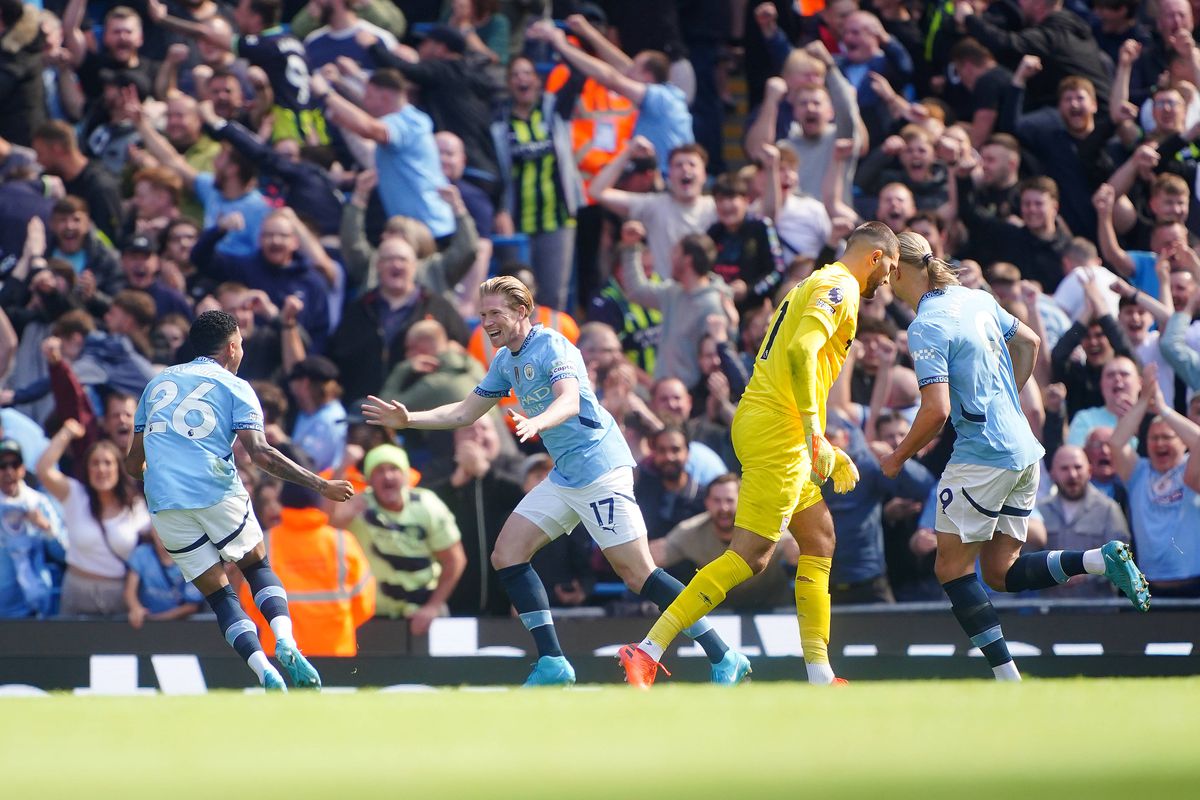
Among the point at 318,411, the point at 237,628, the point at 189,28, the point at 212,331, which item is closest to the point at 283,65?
the point at 189,28

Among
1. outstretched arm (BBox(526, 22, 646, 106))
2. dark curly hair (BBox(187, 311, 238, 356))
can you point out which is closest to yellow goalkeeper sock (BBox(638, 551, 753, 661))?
dark curly hair (BBox(187, 311, 238, 356))

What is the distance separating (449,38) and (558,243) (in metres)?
2.04

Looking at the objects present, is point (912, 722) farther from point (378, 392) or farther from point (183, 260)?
point (183, 260)

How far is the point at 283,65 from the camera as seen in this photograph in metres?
14.8

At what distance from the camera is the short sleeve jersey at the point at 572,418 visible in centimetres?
880

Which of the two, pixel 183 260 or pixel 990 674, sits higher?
pixel 183 260

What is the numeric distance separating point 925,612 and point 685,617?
131 inches

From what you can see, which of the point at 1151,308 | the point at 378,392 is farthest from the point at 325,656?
the point at 1151,308

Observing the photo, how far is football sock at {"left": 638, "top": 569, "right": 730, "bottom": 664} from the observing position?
348 inches

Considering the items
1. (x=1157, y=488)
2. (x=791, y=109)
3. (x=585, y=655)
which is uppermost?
(x=791, y=109)

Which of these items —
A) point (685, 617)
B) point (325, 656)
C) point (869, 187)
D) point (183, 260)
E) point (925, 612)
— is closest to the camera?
point (685, 617)

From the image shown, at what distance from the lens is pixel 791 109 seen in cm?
1509

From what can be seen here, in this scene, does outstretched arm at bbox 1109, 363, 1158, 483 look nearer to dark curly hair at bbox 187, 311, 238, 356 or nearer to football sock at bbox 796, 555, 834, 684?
football sock at bbox 796, 555, 834, 684

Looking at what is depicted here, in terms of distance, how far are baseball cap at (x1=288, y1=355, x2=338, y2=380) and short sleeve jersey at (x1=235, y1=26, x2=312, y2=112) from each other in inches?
124
